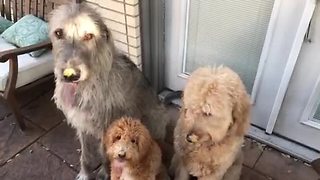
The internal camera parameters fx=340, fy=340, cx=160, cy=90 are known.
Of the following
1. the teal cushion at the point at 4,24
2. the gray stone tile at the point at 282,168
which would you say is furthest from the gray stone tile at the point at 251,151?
the teal cushion at the point at 4,24

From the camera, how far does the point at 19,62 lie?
2490 millimetres

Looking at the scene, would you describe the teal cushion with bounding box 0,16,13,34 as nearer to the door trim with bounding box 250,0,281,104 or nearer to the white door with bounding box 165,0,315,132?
the white door with bounding box 165,0,315,132

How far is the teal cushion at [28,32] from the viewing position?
256 cm

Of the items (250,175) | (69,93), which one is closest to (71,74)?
(69,93)

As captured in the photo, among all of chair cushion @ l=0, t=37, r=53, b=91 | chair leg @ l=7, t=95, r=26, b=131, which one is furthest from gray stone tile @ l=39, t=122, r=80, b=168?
chair cushion @ l=0, t=37, r=53, b=91

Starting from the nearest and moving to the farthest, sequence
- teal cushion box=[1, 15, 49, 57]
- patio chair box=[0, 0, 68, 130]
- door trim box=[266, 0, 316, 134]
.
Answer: door trim box=[266, 0, 316, 134]
patio chair box=[0, 0, 68, 130]
teal cushion box=[1, 15, 49, 57]

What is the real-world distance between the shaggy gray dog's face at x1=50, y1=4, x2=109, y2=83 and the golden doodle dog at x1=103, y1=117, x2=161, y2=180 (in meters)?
0.31

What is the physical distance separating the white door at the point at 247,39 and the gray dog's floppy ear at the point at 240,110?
27.0 inches

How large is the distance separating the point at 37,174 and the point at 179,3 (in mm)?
1541

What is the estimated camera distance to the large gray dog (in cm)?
156

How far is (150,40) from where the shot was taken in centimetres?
258

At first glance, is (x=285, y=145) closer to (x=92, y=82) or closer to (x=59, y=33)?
(x=92, y=82)

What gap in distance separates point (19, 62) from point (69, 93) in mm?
910

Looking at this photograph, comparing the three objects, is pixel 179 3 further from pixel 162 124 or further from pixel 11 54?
pixel 11 54
